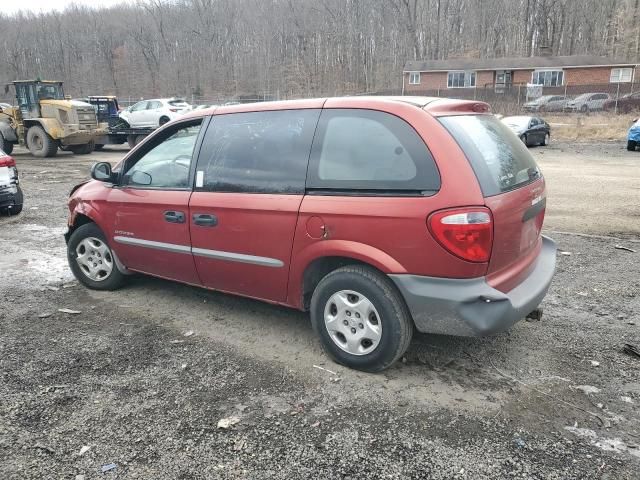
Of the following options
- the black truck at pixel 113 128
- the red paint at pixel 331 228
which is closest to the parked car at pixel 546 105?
the black truck at pixel 113 128

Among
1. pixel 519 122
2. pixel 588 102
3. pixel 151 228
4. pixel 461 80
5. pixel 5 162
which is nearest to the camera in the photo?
pixel 151 228

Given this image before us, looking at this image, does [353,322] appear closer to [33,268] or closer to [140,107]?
[33,268]

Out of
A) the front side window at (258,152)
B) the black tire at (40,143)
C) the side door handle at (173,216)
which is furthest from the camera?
the black tire at (40,143)

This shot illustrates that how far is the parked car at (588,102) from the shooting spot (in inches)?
1463

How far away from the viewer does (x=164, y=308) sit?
4680 mm

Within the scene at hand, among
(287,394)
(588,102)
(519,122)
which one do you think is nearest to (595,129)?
(519,122)

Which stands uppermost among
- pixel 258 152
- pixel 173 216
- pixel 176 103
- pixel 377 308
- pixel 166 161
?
pixel 176 103

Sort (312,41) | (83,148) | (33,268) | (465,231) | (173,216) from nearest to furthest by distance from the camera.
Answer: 1. (465,231)
2. (173,216)
3. (33,268)
4. (83,148)
5. (312,41)

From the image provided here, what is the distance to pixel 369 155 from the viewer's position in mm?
3293

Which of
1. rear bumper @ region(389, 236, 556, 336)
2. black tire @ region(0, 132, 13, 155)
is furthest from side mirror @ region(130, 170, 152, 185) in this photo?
black tire @ region(0, 132, 13, 155)

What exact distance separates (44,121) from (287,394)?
1873 cm

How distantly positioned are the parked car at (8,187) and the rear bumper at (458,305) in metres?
7.64

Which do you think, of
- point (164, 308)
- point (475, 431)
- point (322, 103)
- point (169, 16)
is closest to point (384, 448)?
point (475, 431)

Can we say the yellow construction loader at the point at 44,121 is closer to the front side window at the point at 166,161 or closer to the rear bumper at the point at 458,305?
the front side window at the point at 166,161
